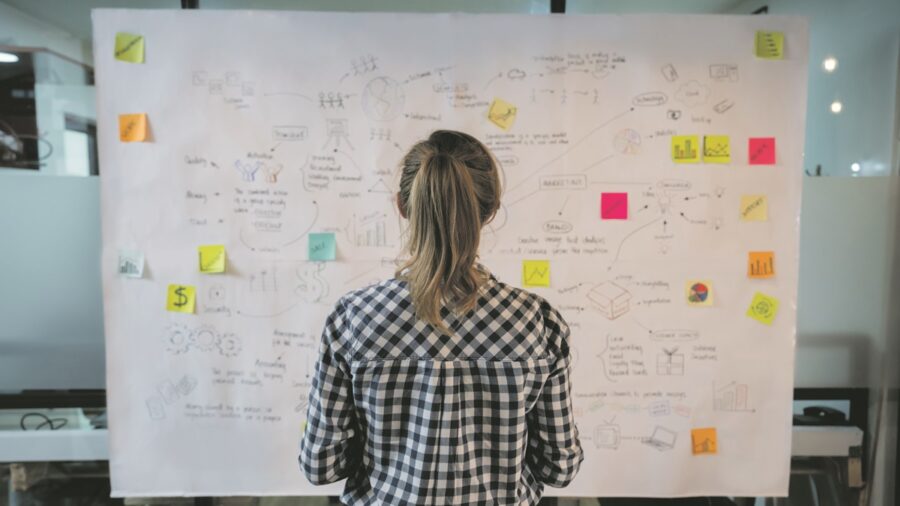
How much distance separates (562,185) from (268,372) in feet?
3.78

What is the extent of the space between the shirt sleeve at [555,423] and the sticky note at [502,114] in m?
0.86

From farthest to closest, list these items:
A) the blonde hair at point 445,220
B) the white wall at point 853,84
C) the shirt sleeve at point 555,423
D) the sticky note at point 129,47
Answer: the white wall at point 853,84 → the sticky note at point 129,47 → the shirt sleeve at point 555,423 → the blonde hair at point 445,220

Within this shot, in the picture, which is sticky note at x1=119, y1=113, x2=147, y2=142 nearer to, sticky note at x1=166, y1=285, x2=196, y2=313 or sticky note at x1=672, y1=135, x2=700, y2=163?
sticky note at x1=166, y1=285, x2=196, y2=313

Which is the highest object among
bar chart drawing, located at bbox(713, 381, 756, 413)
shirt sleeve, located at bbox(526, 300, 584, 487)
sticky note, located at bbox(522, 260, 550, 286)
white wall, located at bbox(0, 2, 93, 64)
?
white wall, located at bbox(0, 2, 93, 64)

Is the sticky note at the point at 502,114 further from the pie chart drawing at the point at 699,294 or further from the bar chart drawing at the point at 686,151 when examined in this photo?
the pie chart drawing at the point at 699,294

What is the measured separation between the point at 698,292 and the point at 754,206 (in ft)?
1.10

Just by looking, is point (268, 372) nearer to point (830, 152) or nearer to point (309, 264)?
point (309, 264)

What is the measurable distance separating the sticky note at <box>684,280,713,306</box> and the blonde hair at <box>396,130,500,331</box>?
1118 mm

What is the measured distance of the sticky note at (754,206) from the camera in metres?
1.78

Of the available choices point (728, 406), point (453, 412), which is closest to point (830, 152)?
point (728, 406)

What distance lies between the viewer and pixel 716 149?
5.79ft

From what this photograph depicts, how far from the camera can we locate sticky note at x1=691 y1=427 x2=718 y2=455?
1820mm

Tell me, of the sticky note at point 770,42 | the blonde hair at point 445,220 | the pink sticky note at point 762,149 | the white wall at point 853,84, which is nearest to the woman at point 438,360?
the blonde hair at point 445,220

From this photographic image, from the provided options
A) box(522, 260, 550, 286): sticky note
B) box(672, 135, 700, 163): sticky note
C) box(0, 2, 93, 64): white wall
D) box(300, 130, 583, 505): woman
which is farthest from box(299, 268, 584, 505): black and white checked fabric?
box(0, 2, 93, 64): white wall
